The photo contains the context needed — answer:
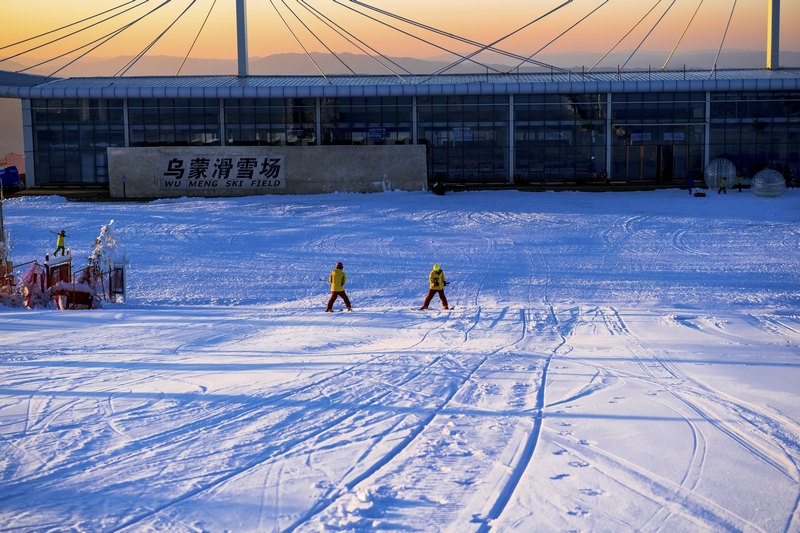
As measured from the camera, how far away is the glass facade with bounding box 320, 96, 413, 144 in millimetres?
48062

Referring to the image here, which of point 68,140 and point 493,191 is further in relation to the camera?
point 68,140

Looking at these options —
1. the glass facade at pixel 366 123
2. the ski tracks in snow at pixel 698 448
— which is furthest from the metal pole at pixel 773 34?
the ski tracks in snow at pixel 698 448

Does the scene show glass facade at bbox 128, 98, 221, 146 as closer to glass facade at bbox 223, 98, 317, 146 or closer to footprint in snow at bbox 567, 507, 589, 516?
glass facade at bbox 223, 98, 317, 146

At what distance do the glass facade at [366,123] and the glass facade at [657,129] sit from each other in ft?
38.5

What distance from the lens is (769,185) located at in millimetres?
40719

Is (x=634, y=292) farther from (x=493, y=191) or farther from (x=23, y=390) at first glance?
(x=493, y=191)

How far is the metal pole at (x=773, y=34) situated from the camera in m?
51.9

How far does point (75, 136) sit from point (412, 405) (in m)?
43.1

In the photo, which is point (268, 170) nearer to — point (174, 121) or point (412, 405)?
point (174, 121)

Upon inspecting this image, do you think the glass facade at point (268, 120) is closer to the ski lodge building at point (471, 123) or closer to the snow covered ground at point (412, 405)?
the ski lodge building at point (471, 123)

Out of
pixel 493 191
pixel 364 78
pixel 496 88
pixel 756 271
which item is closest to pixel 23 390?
pixel 756 271

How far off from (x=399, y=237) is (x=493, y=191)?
44.1 ft

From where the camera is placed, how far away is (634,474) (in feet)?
25.4

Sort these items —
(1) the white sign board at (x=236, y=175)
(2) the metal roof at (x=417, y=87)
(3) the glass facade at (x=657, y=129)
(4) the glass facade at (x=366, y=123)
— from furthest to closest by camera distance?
1. (4) the glass facade at (x=366, y=123)
2. (3) the glass facade at (x=657, y=129)
3. (2) the metal roof at (x=417, y=87)
4. (1) the white sign board at (x=236, y=175)
